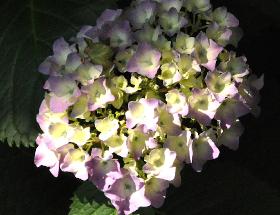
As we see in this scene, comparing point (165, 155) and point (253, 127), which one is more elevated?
point (165, 155)

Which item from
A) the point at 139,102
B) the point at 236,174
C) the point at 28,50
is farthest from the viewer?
the point at 236,174

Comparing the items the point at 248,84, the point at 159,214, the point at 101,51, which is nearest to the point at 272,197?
the point at 159,214

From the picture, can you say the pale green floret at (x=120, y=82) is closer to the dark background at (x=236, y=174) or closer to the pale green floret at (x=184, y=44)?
the pale green floret at (x=184, y=44)

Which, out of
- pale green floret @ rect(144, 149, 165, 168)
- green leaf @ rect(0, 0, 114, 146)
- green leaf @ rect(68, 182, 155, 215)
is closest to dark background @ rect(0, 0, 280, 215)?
green leaf @ rect(68, 182, 155, 215)

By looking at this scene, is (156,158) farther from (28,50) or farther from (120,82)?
(28,50)

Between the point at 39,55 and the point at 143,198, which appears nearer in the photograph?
the point at 143,198

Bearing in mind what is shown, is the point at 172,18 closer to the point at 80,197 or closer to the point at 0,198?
the point at 80,197

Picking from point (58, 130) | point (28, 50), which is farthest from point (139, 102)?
point (28, 50)
